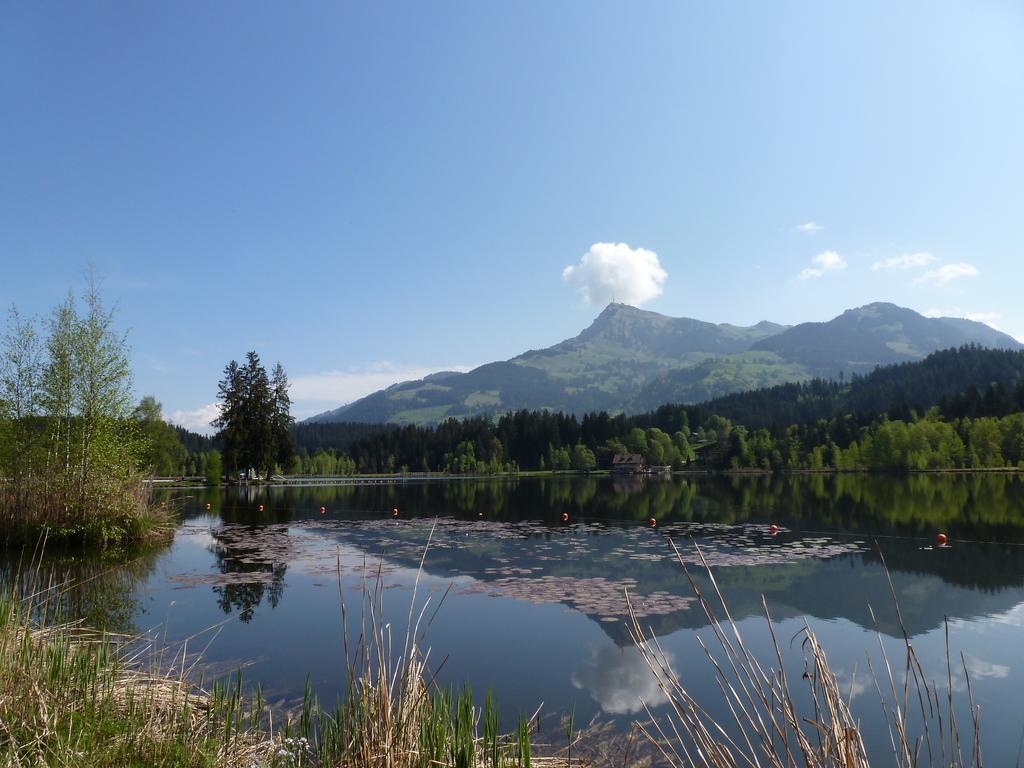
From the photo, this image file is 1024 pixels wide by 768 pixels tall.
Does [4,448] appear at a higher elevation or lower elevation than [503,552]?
higher

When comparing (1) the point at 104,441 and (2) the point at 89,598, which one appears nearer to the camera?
(2) the point at 89,598

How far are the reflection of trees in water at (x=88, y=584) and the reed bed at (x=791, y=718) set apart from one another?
1120cm

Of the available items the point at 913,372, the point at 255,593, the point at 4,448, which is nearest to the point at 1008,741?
the point at 255,593

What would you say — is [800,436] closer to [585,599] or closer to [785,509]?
[785,509]

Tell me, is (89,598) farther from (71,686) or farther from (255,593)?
(71,686)

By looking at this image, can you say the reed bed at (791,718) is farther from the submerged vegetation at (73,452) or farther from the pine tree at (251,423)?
the pine tree at (251,423)

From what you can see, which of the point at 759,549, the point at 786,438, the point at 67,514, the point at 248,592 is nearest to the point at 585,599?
the point at 248,592

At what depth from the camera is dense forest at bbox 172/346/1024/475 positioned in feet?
349

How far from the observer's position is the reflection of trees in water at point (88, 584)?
14.2 metres

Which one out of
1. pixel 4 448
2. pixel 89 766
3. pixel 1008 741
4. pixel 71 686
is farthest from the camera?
pixel 4 448

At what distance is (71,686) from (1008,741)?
42.7 ft

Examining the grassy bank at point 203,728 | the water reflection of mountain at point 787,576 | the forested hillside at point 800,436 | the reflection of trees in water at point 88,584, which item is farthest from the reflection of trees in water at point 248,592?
the forested hillside at point 800,436

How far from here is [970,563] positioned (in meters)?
21.5

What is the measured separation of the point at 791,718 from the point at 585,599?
14519 millimetres
